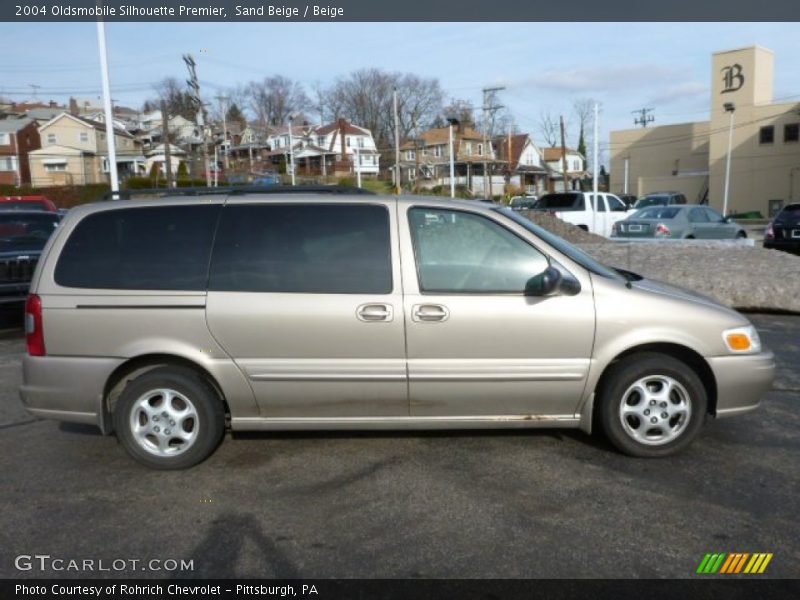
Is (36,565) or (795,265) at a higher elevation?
(795,265)

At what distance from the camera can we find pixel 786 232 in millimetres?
16578

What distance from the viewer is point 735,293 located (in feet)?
32.4

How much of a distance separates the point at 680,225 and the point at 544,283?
45.1 feet

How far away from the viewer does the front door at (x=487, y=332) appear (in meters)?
4.30

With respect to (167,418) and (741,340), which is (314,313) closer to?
(167,418)

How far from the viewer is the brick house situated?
6341cm

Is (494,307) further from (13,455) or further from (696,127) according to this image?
(696,127)

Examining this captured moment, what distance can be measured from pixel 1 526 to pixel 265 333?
1.79 m

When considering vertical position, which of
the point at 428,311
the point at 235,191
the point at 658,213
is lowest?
the point at 428,311

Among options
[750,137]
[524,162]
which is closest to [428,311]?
[750,137]

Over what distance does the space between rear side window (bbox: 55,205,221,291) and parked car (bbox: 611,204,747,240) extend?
13.9 meters

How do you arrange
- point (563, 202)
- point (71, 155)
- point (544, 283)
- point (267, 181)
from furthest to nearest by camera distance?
point (71, 155) < point (563, 202) < point (267, 181) < point (544, 283)

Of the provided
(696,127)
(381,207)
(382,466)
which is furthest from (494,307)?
(696,127)

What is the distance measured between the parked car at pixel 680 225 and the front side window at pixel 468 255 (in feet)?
42.6
